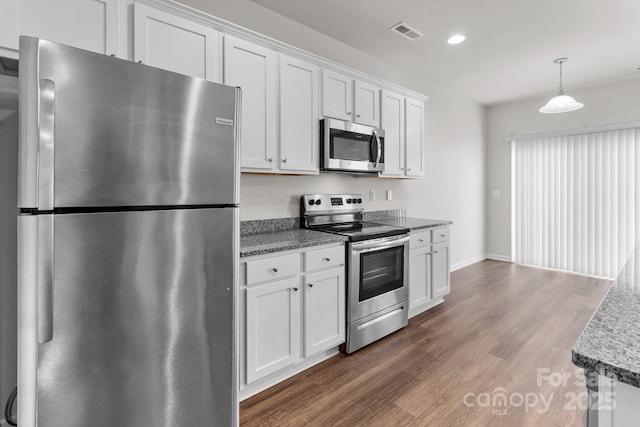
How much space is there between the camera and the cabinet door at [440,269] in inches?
129

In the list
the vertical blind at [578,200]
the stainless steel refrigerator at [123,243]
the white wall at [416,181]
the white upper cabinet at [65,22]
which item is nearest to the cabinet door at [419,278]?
the white wall at [416,181]

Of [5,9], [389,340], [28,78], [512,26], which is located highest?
[512,26]

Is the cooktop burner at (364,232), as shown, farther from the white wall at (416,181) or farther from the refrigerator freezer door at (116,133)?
the refrigerator freezer door at (116,133)

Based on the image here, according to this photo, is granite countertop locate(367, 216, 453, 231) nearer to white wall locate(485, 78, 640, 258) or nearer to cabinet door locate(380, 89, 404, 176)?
cabinet door locate(380, 89, 404, 176)

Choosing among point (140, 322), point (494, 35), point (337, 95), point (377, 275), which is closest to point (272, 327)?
point (140, 322)

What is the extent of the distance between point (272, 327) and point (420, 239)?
→ 5.82ft

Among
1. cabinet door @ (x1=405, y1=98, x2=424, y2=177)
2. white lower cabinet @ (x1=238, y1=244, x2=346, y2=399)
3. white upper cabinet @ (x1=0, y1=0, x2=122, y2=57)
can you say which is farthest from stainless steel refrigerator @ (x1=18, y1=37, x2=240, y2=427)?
cabinet door @ (x1=405, y1=98, x2=424, y2=177)

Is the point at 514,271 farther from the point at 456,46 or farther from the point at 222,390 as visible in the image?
the point at 222,390

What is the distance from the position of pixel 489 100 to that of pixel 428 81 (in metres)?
1.58

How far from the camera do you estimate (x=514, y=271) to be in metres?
4.80

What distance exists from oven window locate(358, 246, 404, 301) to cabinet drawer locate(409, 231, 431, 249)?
23cm

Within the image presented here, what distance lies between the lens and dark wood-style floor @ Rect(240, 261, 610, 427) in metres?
1.78

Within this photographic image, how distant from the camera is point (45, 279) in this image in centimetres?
103

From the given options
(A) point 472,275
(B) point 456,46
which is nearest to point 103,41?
(B) point 456,46
